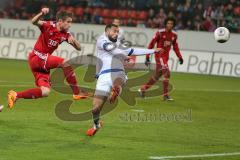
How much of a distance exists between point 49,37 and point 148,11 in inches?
828

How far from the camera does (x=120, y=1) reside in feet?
118

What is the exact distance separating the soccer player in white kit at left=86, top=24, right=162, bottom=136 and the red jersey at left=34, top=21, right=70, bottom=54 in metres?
1.35

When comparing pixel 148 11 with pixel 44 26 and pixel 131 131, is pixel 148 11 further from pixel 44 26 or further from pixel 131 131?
pixel 131 131

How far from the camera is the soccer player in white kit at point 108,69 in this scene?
1233 centimetres

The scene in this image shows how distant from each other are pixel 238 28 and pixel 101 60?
19.8m

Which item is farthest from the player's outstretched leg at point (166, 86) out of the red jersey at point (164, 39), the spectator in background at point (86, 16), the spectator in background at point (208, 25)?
the spectator in background at point (86, 16)

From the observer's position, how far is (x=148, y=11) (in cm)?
3444

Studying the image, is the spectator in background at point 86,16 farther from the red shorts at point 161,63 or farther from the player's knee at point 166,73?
the player's knee at point 166,73

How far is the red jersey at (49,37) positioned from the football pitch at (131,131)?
1527mm

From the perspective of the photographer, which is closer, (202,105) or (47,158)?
(47,158)

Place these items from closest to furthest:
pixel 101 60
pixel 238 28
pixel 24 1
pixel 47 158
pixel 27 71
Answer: pixel 47 158 < pixel 101 60 < pixel 27 71 < pixel 238 28 < pixel 24 1

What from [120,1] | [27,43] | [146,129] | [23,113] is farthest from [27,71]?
[146,129]

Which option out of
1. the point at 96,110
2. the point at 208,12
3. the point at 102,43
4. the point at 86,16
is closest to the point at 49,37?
the point at 102,43

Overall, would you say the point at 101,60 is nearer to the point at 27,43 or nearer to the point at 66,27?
the point at 66,27
